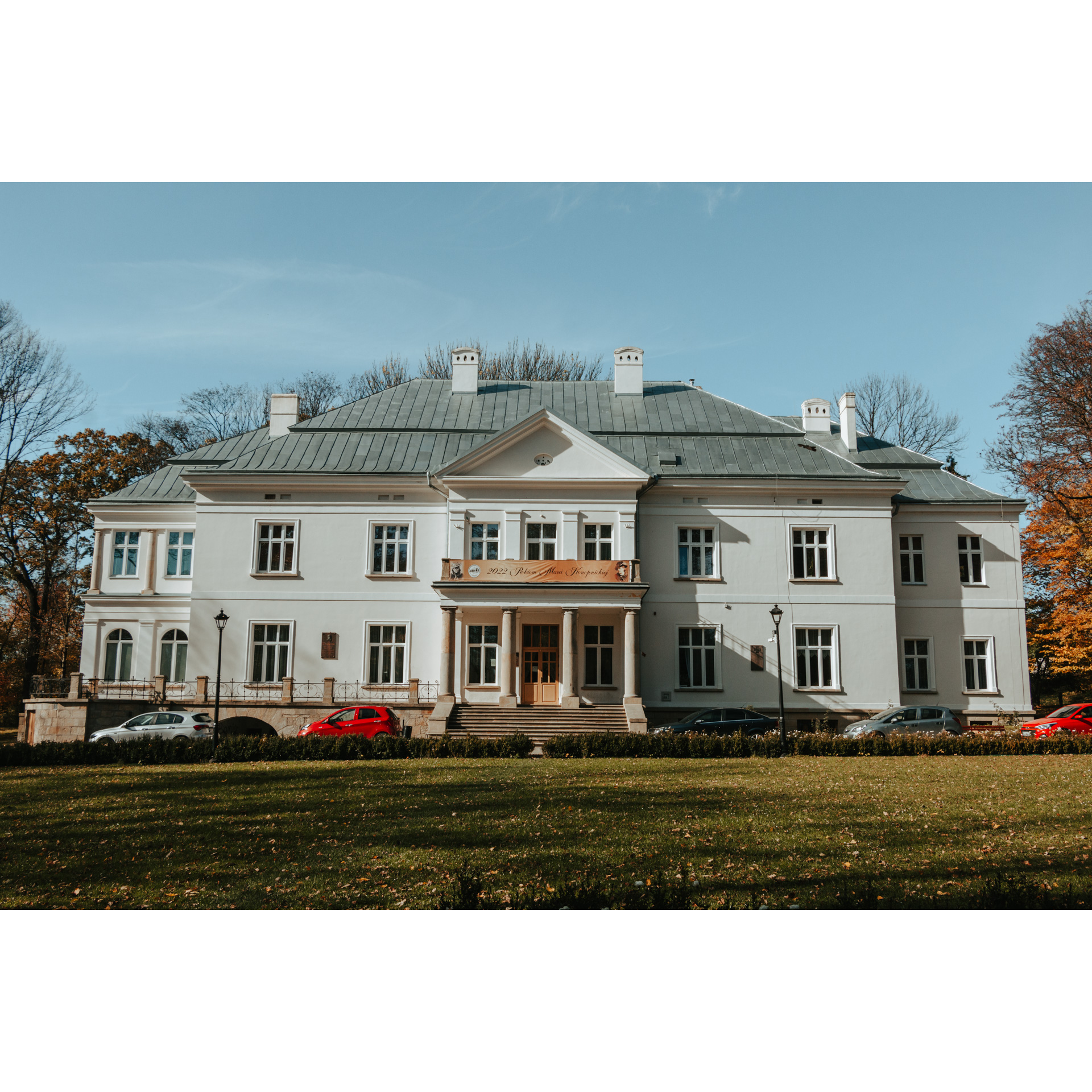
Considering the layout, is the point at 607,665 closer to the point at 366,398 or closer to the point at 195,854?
the point at 366,398

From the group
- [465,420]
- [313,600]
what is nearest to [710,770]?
[313,600]

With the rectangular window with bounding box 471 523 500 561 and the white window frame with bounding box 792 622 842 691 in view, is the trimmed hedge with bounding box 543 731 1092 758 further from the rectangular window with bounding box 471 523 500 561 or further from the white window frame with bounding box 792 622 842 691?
the rectangular window with bounding box 471 523 500 561

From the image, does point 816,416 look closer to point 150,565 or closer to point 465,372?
point 465,372

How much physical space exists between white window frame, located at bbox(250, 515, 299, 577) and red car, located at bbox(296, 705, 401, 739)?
19.5 feet

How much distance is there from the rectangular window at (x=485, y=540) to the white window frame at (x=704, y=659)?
20.3 feet

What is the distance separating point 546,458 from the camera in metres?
27.5

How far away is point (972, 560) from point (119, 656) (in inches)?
1119

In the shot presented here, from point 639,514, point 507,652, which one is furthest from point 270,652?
point 639,514

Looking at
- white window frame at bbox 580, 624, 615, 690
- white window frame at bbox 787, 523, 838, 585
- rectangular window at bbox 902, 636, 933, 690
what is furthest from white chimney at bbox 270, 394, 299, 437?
rectangular window at bbox 902, 636, 933, 690

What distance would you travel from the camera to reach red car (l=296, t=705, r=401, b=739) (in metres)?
23.3

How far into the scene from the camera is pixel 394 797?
12.9m

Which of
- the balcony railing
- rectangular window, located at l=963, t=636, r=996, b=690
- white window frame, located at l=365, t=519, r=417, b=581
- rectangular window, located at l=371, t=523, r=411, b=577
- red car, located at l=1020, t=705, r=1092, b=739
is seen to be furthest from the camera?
rectangular window, located at l=963, t=636, r=996, b=690

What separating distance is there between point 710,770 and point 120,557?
22555 millimetres

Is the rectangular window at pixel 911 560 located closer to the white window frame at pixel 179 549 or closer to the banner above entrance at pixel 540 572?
the banner above entrance at pixel 540 572
